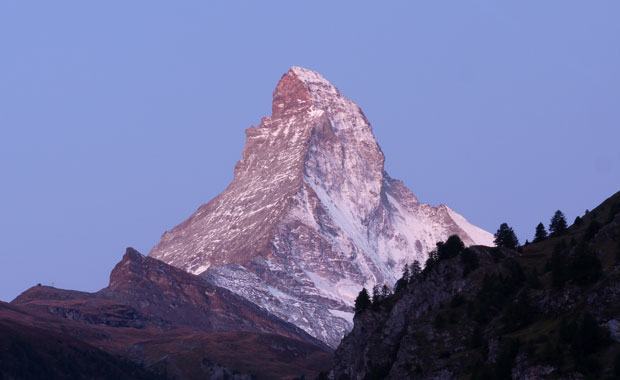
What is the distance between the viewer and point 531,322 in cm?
15962

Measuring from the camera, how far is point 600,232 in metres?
182

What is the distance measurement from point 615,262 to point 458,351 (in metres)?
20.7

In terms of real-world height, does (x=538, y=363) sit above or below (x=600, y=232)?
below

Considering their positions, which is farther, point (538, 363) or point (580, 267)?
point (580, 267)

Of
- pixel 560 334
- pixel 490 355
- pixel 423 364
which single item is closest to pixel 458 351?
pixel 423 364

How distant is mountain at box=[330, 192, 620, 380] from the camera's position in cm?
13688

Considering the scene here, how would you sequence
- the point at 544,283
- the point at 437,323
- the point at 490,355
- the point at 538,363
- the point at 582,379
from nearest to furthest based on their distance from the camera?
the point at 582,379 → the point at 538,363 → the point at 490,355 → the point at 544,283 → the point at 437,323

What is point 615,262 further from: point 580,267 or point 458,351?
point 458,351

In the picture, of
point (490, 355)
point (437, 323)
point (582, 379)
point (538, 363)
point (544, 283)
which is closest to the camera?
point (582, 379)

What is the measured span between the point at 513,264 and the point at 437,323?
13.1 metres

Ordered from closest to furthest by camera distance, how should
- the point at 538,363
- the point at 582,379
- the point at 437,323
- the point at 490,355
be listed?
the point at 582,379 → the point at 538,363 → the point at 490,355 → the point at 437,323

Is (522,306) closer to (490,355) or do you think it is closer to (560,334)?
(490,355)

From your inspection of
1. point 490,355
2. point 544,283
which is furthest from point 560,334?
point 544,283

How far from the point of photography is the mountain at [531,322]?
136875 millimetres
